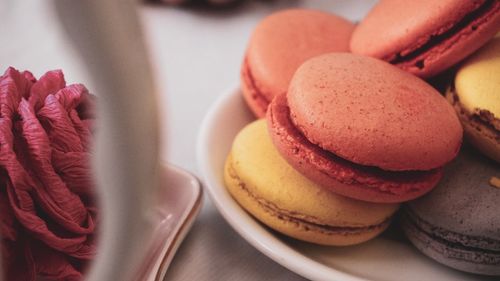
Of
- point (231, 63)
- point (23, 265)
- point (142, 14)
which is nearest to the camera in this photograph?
point (142, 14)

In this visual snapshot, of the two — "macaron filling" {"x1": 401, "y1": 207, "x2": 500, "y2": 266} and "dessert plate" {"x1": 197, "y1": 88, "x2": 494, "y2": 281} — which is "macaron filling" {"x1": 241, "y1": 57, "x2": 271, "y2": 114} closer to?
"dessert plate" {"x1": 197, "y1": 88, "x2": 494, "y2": 281}

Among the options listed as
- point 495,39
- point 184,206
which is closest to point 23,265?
point 184,206

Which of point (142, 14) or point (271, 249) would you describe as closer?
point (142, 14)

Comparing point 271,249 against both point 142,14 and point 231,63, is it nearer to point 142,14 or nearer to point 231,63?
point 142,14

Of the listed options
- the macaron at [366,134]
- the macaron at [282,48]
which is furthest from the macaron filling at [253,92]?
the macaron at [366,134]

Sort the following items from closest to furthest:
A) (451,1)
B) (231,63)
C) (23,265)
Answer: (23,265), (451,1), (231,63)

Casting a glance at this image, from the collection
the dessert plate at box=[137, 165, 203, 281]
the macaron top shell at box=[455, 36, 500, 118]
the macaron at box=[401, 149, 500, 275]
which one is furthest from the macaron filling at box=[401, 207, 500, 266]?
the dessert plate at box=[137, 165, 203, 281]

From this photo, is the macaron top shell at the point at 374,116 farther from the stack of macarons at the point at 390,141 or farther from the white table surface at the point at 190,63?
the white table surface at the point at 190,63
